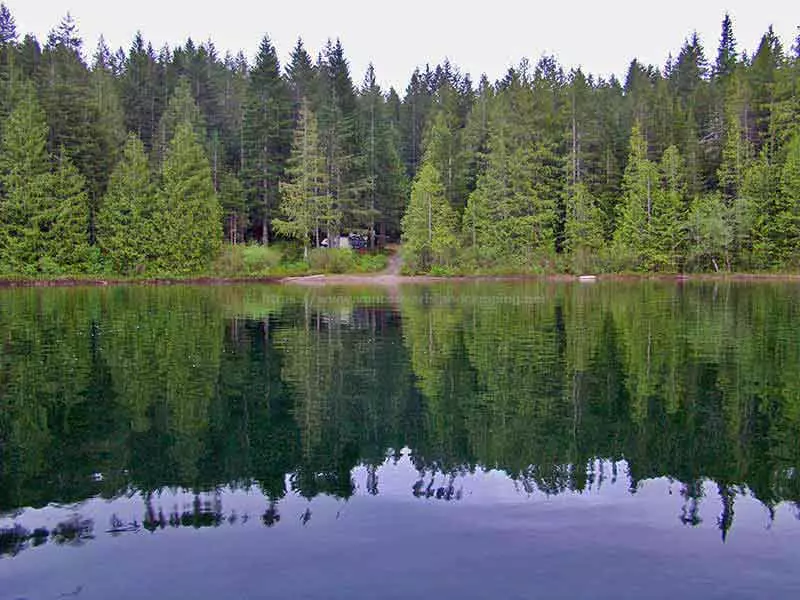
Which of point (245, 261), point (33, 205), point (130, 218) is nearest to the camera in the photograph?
point (33, 205)

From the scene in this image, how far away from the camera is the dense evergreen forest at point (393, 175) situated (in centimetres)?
7444

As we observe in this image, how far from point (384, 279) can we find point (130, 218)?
80.5ft

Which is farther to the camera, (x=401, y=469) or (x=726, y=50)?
(x=726, y=50)

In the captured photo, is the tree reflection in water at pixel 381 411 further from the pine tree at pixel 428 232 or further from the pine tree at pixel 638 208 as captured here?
the pine tree at pixel 638 208

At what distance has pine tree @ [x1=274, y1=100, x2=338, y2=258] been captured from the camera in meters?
81.0

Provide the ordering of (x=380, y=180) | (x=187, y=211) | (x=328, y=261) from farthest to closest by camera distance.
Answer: (x=380, y=180) < (x=328, y=261) < (x=187, y=211)

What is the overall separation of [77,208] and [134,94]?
30050mm

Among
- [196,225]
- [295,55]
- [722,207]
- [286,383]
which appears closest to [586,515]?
[286,383]

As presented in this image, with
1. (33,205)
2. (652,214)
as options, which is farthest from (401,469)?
(652,214)

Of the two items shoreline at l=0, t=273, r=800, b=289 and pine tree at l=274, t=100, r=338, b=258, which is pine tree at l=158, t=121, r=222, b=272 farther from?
pine tree at l=274, t=100, r=338, b=258

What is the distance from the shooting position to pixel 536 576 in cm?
823

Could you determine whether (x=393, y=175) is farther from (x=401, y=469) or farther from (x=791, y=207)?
(x=401, y=469)

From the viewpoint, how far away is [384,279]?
75250mm

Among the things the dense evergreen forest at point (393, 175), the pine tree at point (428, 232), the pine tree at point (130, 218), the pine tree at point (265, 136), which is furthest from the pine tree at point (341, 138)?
the pine tree at point (130, 218)
